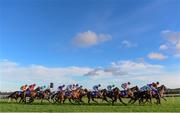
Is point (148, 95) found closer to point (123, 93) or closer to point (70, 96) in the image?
point (123, 93)

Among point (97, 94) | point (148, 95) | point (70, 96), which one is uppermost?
point (97, 94)

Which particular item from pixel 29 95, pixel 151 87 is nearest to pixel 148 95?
pixel 151 87

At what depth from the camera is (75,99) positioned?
30.5m

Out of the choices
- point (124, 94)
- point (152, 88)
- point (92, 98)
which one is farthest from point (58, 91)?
point (152, 88)

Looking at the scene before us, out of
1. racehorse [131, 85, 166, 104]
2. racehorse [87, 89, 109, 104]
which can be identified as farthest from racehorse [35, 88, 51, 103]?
racehorse [131, 85, 166, 104]

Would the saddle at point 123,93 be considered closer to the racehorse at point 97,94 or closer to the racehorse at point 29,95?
the racehorse at point 97,94

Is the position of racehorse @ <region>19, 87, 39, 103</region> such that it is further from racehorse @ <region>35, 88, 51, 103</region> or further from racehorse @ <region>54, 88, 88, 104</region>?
racehorse @ <region>54, 88, 88, 104</region>

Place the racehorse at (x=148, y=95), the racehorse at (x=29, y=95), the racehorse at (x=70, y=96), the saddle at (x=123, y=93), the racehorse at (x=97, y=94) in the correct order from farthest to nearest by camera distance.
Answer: the racehorse at (x=29, y=95) < the racehorse at (x=70, y=96) < the racehorse at (x=97, y=94) < the saddle at (x=123, y=93) < the racehorse at (x=148, y=95)

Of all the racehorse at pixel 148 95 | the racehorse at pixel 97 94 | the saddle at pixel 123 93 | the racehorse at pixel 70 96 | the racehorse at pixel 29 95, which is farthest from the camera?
the racehorse at pixel 29 95

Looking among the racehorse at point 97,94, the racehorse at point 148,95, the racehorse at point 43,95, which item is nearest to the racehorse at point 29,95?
the racehorse at point 43,95

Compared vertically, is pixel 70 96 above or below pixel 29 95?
below

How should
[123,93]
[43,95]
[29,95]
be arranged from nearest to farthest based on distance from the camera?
[123,93]
[43,95]
[29,95]

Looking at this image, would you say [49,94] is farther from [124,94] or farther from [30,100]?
[124,94]

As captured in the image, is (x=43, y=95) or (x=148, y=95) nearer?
(x=148, y=95)
